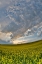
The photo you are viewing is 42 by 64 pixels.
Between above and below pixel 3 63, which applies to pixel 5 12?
above

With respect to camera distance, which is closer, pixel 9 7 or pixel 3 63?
pixel 3 63

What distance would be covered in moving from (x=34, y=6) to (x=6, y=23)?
1146 mm

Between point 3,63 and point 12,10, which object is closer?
point 3,63

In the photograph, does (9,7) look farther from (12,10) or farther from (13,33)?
(13,33)

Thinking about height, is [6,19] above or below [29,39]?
above

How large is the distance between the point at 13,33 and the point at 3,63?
2276 millimetres

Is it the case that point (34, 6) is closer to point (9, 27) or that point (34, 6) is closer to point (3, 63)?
point (9, 27)

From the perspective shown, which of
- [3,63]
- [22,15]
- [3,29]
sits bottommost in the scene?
[3,63]

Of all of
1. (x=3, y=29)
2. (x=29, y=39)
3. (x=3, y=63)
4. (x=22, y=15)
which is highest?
(x=22, y=15)

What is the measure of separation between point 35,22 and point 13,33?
34.3 inches

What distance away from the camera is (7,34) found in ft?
22.2

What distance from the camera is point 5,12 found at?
7.00m

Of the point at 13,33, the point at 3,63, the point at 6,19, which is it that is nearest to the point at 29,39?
the point at 13,33

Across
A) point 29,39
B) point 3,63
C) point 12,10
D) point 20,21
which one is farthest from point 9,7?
point 3,63
